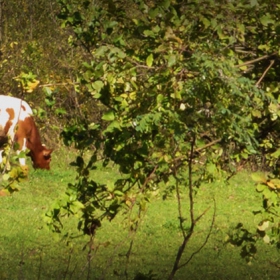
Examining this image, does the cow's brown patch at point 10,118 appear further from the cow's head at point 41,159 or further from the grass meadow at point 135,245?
the grass meadow at point 135,245

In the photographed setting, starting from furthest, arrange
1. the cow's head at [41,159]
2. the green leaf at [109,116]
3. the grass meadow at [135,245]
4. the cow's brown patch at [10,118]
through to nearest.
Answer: the cow's brown patch at [10,118]
the cow's head at [41,159]
the grass meadow at [135,245]
the green leaf at [109,116]

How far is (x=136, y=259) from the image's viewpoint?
33.4 ft

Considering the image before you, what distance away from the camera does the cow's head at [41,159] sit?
17.2 m

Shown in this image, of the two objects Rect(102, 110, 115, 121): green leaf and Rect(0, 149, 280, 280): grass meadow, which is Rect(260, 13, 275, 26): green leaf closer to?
Rect(102, 110, 115, 121): green leaf

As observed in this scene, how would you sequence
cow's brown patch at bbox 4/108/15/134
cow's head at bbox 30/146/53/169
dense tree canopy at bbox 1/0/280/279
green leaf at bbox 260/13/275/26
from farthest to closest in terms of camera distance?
cow's brown patch at bbox 4/108/15/134 → cow's head at bbox 30/146/53/169 → green leaf at bbox 260/13/275/26 → dense tree canopy at bbox 1/0/280/279

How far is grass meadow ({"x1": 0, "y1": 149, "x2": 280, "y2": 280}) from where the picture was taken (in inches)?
372

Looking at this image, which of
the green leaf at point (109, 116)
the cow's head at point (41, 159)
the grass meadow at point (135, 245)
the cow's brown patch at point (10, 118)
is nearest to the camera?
the green leaf at point (109, 116)

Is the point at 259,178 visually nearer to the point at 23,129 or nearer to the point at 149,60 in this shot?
the point at 149,60

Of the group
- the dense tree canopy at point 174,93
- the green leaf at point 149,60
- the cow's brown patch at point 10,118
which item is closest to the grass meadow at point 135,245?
the cow's brown patch at point 10,118

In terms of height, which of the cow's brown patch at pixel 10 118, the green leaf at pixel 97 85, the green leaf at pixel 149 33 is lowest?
the cow's brown patch at pixel 10 118

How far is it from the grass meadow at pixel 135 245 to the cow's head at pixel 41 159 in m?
1.16

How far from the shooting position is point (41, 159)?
56.9 ft

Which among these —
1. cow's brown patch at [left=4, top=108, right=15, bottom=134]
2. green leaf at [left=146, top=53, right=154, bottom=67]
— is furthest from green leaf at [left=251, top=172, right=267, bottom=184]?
cow's brown patch at [left=4, top=108, right=15, bottom=134]

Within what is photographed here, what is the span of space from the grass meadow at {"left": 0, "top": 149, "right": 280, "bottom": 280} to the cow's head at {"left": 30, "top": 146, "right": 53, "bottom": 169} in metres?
1.16
